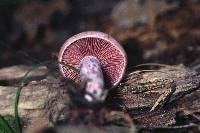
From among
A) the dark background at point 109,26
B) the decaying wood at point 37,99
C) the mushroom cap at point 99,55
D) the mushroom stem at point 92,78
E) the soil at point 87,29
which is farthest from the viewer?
the dark background at point 109,26

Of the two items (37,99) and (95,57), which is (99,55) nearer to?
(95,57)

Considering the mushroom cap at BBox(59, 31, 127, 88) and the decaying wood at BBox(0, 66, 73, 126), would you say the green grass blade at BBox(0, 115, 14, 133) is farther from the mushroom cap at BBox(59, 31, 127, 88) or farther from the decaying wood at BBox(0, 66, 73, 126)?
the mushroom cap at BBox(59, 31, 127, 88)

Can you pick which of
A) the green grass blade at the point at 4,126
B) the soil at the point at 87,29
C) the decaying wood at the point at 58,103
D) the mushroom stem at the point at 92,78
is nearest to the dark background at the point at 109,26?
the soil at the point at 87,29

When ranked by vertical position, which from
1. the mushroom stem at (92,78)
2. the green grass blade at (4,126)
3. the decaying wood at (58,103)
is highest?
the mushroom stem at (92,78)

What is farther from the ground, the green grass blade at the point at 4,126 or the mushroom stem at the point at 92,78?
the mushroom stem at the point at 92,78

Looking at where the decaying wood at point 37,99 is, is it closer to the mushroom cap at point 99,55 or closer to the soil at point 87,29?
the soil at point 87,29

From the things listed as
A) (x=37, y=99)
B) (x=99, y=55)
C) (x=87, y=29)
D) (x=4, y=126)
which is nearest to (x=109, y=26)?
(x=87, y=29)

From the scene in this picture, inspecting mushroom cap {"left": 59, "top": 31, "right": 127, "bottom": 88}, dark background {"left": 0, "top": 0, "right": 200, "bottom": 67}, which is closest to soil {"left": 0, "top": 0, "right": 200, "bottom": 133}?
dark background {"left": 0, "top": 0, "right": 200, "bottom": 67}

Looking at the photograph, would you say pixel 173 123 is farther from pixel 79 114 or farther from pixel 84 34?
pixel 84 34

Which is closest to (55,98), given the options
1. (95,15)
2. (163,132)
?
(163,132)
